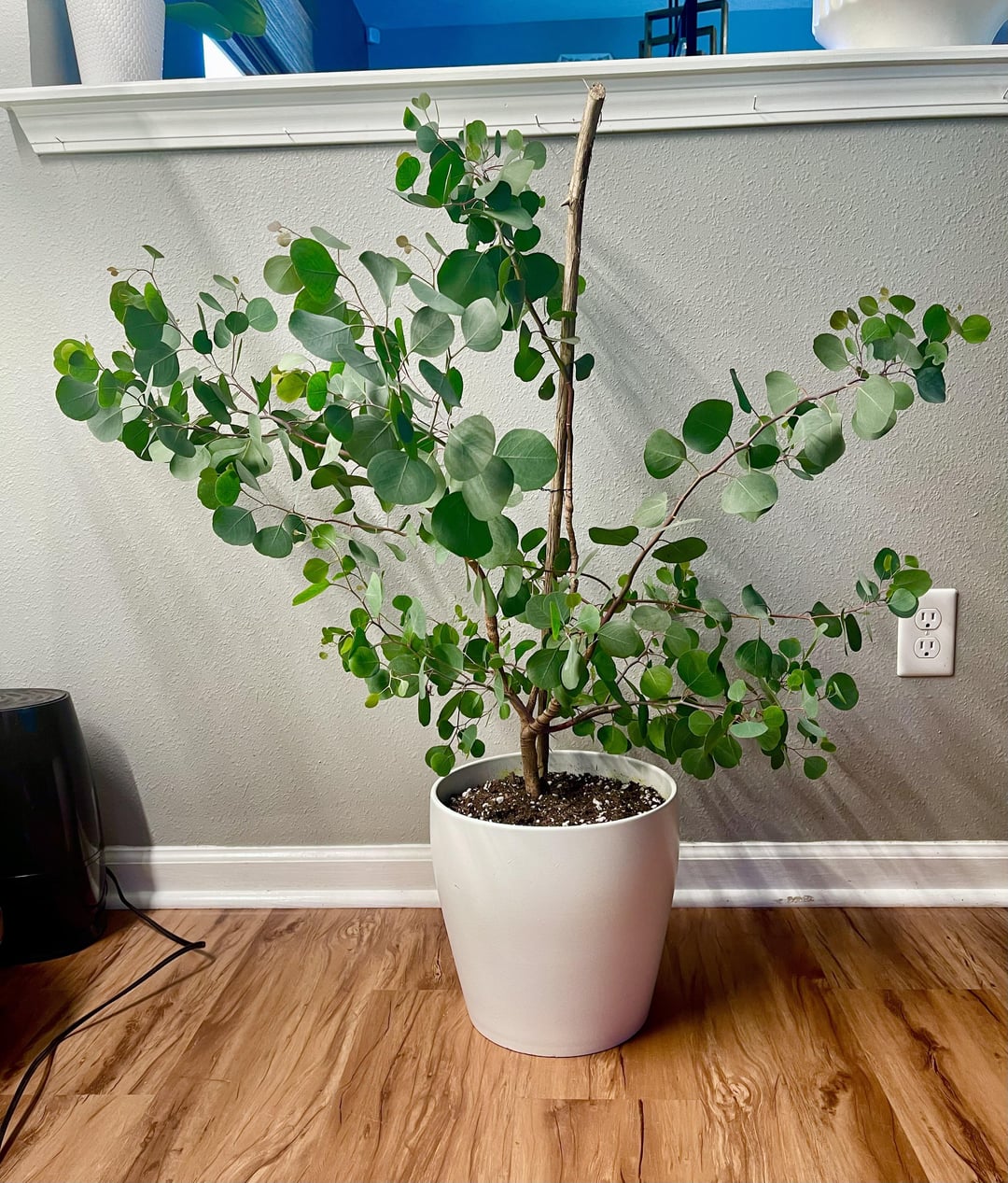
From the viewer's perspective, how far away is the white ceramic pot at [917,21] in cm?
105

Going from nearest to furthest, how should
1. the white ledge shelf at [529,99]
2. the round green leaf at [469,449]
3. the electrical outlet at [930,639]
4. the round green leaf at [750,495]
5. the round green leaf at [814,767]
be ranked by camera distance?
the round green leaf at [469,449] < the round green leaf at [750,495] < the round green leaf at [814,767] < the white ledge shelf at [529,99] < the electrical outlet at [930,639]

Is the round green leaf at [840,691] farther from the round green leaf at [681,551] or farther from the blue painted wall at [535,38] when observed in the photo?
the blue painted wall at [535,38]

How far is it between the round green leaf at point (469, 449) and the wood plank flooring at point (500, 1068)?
1.90 feet

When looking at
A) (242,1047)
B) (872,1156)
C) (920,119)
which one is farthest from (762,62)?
(242,1047)

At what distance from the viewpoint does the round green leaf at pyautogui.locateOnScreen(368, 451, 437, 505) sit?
0.58 meters

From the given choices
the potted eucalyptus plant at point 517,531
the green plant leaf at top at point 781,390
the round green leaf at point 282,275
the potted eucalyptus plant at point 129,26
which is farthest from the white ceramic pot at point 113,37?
the green plant leaf at top at point 781,390

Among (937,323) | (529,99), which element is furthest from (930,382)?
(529,99)

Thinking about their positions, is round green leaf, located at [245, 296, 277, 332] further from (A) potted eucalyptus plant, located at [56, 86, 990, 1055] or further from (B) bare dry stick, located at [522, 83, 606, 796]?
(B) bare dry stick, located at [522, 83, 606, 796]

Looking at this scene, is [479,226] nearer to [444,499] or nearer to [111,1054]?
[444,499]

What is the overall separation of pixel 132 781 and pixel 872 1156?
0.97 meters

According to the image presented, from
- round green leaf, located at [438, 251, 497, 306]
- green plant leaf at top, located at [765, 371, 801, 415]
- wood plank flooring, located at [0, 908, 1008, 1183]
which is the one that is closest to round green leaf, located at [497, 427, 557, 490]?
round green leaf, located at [438, 251, 497, 306]

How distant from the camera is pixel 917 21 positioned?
1055 millimetres

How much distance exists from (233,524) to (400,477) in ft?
0.94

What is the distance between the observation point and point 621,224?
3.57 feet
